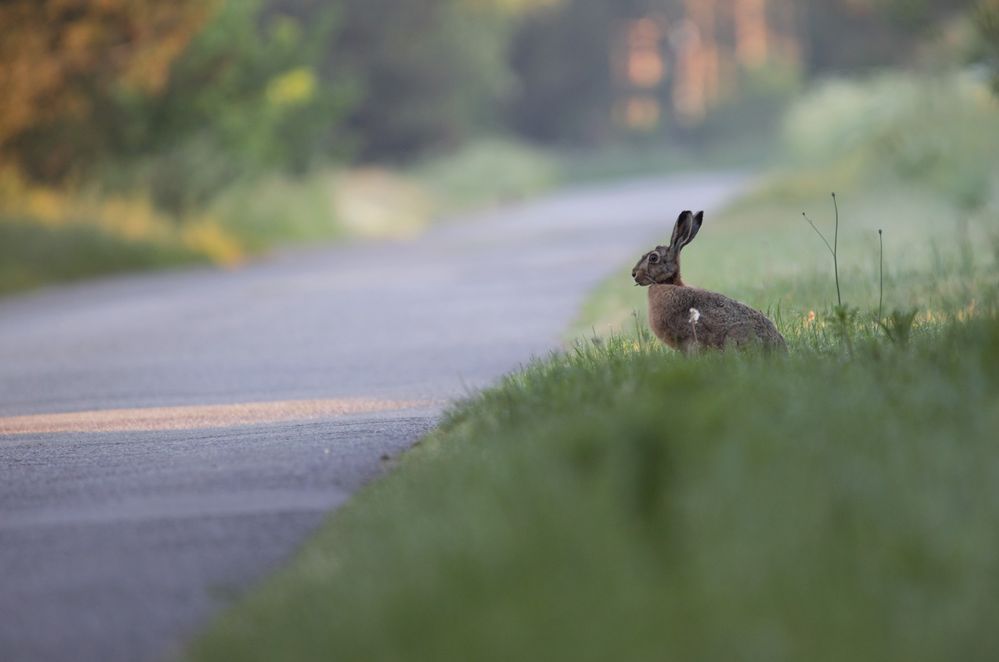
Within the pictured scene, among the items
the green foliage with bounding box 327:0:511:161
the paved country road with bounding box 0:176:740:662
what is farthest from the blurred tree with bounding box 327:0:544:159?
the paved country road with bounding box 0:176:740:662

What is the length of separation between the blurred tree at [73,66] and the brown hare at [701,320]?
65.1 feet

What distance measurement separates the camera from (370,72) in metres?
57.7

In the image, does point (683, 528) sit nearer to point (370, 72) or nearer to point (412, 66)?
point (370, 72)

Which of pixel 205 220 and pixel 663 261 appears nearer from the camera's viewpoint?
pixel 663 261

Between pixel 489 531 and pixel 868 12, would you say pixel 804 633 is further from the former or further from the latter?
pixel 868 12

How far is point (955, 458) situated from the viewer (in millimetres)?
6203

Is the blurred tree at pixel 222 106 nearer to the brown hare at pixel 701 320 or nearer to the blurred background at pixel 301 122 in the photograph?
the blurred background at pixel 301 122

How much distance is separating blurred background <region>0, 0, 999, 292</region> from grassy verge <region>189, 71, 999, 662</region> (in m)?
8.50

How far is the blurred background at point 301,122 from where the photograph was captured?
27.7m

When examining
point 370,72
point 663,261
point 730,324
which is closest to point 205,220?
point 370,72

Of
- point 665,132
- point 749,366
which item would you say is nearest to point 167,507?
point 749,366

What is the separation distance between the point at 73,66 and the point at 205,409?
18228 mm

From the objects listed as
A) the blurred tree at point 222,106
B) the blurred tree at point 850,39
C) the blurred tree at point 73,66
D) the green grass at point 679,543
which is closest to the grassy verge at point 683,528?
the green grass at point 679,543

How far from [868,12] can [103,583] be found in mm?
68087
